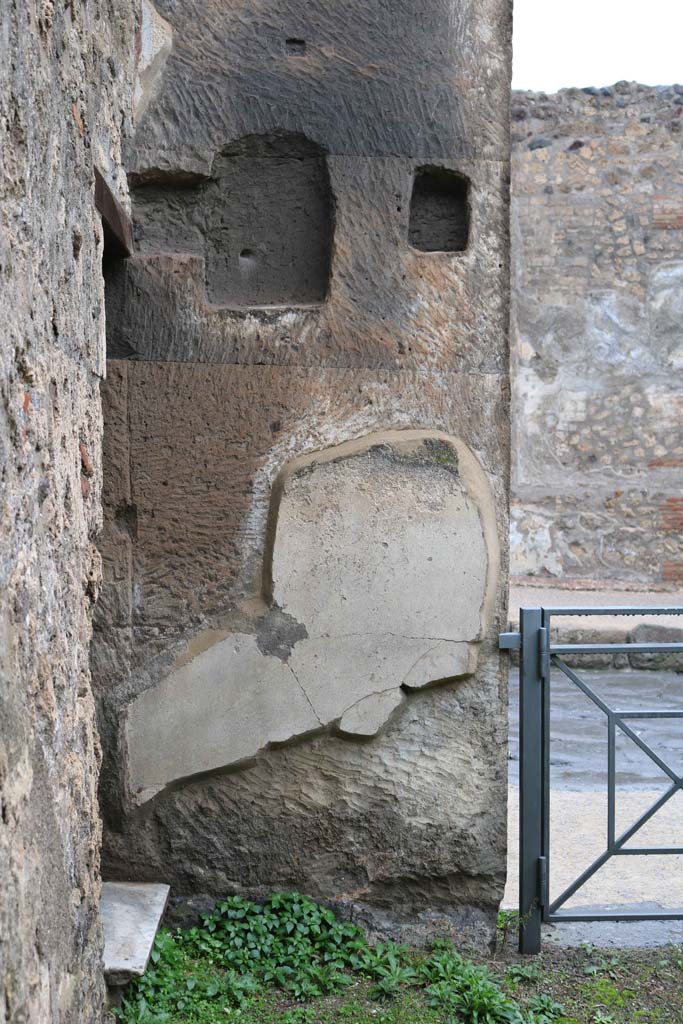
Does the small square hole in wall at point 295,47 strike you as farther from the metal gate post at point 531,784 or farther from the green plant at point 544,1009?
the green plant at point 544,1009

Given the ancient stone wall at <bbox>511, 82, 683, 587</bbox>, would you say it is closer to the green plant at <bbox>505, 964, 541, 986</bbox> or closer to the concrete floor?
the concrete floor

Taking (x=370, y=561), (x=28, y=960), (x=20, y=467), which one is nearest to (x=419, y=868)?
(x=370, y=561)

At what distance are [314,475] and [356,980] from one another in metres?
1.31

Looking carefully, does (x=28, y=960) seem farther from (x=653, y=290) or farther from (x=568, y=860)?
(x=653, y=290)

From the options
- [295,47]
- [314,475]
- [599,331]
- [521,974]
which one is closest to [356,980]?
[521,974]

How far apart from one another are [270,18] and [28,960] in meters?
2.44

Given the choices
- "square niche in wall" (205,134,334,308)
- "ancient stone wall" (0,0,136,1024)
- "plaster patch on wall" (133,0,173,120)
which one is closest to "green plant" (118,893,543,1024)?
"ancient stone wall" (0,0,136,1024)

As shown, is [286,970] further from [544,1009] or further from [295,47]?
[295,47]

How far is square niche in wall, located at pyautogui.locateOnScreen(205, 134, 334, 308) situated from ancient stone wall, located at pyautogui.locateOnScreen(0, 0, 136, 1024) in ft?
2.08

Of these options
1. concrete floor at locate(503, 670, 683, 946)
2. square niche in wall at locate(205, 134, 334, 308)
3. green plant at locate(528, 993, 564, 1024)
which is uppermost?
square niche in wall at locate(205, 134, 334, 308)

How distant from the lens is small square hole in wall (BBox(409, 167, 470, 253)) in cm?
314

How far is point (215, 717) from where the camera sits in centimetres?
299

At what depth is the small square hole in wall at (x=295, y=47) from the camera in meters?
3.03

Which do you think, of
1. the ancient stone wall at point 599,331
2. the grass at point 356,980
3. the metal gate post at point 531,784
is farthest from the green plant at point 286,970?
the ancient stone wall at point 599,331
